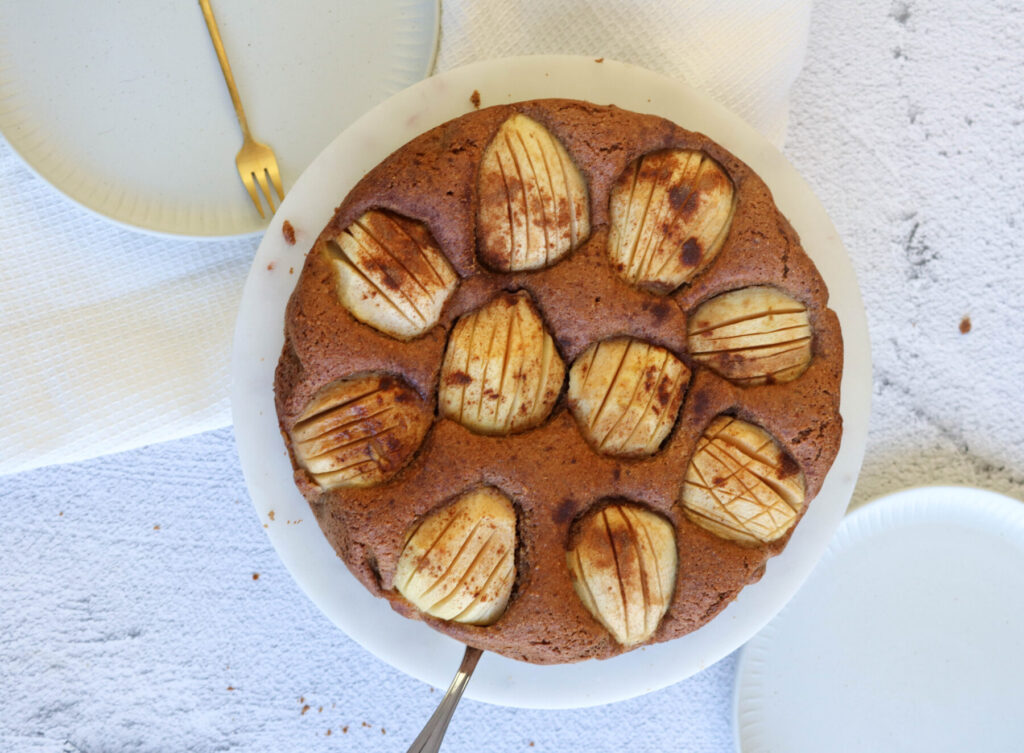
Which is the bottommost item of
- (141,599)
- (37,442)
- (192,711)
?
(192,711)

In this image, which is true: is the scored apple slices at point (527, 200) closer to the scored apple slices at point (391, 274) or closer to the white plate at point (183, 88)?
the scored apple slices at point (391, 274)

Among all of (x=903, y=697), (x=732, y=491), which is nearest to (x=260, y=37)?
(x=732, y=491)

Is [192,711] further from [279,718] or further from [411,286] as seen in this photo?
[411,286]

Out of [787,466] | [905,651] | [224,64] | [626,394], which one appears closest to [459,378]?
[626,394]

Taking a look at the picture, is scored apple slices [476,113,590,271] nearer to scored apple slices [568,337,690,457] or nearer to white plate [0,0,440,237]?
scored apple slices [568,337,690,457]

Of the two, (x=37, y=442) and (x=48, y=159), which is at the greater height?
(x=48, y=159)

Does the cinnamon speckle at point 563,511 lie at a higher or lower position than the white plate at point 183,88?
lower

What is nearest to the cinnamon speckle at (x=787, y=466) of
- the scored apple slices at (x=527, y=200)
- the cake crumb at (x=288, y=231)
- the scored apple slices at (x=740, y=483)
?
the scored apple slices at (x=740, y=483)

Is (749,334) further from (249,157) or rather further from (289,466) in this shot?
(249,157)
